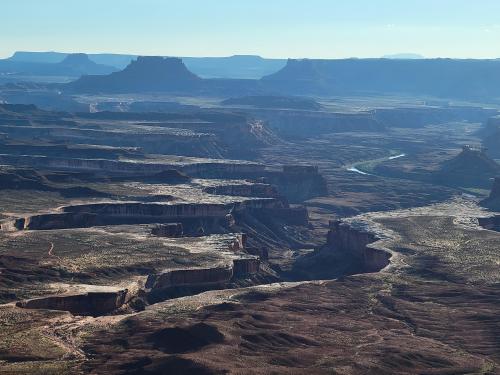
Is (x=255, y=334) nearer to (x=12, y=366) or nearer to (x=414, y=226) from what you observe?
(x=12, y=366)

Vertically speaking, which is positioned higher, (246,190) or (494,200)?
(246,190)

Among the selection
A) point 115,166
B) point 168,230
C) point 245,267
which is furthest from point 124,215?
point 115,166

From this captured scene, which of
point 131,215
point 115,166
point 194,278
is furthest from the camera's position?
point 115,166

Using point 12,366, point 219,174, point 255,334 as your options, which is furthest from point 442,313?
point 219,174

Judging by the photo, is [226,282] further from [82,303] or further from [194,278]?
[82,303]

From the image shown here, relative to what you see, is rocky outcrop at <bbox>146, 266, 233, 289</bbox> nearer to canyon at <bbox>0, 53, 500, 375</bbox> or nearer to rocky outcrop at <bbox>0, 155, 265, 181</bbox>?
canyon at <bbox>0, 53, 500, 375</bbox>

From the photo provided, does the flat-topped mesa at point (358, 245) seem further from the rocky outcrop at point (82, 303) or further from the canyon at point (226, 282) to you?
the rocky outcrop at point (82, 303)

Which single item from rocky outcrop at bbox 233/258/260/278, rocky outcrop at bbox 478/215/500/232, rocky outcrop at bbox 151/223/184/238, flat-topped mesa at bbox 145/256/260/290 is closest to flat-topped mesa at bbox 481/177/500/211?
rocky outcrop at bbox 478/215/500/232
